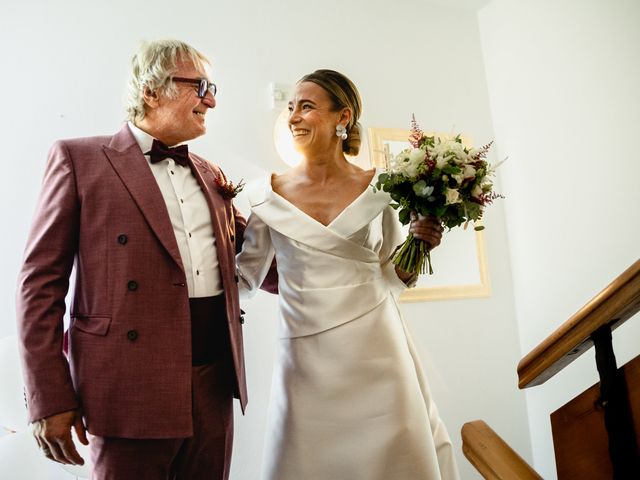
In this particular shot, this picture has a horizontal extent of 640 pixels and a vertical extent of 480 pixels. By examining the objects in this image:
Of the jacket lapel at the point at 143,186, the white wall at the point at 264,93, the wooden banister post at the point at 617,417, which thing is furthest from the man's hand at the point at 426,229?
the white wall at the point at 264,93

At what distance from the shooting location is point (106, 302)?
1451 millimetres

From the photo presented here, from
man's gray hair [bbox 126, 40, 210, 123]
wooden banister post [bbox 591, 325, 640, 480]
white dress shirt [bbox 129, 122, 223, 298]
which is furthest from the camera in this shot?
man's gray hair [bbox 126, 40, 210, 123]

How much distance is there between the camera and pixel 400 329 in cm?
185

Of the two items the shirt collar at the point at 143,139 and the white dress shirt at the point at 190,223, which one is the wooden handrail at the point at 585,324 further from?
the shirt collar at the point at 143,139

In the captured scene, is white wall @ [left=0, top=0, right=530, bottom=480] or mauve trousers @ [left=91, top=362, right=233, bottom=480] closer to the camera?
mauve trousers @ [left=91, top=362, right=233, bottom=480]

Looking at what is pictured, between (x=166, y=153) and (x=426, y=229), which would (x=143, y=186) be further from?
(x=426, y=229)

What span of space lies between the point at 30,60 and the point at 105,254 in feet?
5.57

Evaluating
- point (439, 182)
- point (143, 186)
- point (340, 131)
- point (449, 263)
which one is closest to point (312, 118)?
point (340, 131)

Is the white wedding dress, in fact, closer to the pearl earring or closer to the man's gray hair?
the pearl earring

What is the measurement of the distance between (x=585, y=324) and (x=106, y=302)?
1.24m

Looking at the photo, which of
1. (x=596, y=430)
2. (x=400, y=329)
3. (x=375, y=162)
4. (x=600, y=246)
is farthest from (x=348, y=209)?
(x=600, y=246)

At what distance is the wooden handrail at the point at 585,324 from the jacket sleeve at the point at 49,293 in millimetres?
1198

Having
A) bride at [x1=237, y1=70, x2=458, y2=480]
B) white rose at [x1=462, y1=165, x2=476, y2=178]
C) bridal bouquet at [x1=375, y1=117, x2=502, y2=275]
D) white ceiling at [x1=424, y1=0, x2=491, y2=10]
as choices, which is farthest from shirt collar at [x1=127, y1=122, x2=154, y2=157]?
white ceiling at [x1=424, y1=0, x2=491, y2=10]

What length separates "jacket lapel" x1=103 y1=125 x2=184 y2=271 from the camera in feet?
5.03
